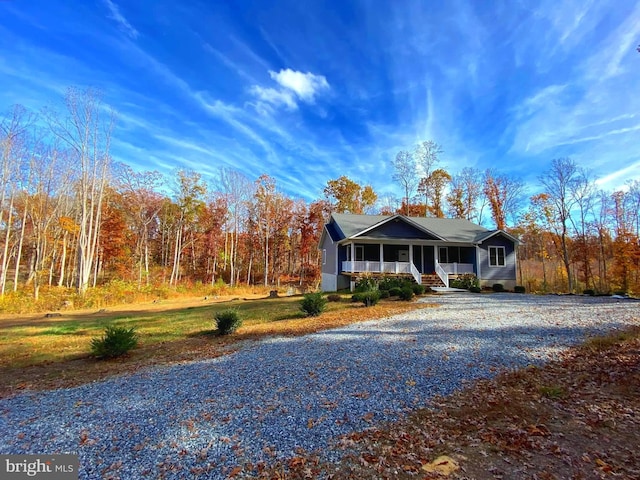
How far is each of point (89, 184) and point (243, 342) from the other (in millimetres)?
20930

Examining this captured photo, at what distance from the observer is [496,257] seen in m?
21.3

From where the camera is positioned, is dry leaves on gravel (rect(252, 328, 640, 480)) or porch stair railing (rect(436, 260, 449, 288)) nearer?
dry leaves on gravel (rect(252, 328, 640, 480))

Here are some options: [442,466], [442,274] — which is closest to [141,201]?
[442,274]

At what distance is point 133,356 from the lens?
7023mm

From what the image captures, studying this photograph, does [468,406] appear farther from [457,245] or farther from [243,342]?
[457,245]

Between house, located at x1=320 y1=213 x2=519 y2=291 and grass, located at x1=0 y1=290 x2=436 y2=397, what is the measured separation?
21.5 ft

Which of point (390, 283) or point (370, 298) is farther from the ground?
point (390, 283)

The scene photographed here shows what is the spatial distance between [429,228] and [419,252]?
2.32 m

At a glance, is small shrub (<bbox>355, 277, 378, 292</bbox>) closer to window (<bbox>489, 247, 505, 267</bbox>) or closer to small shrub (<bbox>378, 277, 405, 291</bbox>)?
small shrub (<bbox>378, 277, 405, 291</bbox>)

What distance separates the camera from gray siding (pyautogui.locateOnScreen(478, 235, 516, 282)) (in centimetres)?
2092

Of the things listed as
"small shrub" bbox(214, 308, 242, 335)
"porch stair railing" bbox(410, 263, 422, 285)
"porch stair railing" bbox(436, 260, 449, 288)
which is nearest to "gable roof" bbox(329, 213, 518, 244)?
"porch stair railing" bbox(436, 260, 449, 288)

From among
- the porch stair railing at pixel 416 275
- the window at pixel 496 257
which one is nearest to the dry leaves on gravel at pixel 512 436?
the porch stair railing at pixel 416 275

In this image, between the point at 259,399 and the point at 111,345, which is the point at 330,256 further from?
the point at 259,399

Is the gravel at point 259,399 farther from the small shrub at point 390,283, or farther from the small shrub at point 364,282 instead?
the small shrub at point 364,282
